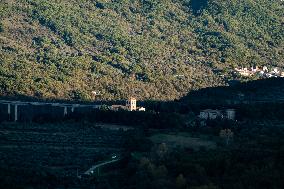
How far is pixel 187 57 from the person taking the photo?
100938mm

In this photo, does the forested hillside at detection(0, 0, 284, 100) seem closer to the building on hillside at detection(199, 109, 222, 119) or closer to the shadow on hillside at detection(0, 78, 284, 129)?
the shadow on hillside at detection(0, 78, 284, 129)

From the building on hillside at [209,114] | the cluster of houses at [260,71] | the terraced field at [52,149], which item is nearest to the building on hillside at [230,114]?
the building on hillside at [209,114]

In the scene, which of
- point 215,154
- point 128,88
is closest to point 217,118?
point 215,154

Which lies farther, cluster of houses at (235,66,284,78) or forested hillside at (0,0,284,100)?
A: cluster of houses at (235,66,284,78)

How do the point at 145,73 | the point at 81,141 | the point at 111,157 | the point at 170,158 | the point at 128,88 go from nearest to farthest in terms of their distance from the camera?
the point at 170,158
the point at 111,157
the point at 81,141
the point at 128,88
the point at 145,73

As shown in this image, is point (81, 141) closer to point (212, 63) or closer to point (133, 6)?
point (212, 63)

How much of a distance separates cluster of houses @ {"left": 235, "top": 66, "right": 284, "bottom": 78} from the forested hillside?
2279 mm

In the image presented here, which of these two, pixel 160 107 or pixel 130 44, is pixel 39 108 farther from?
pixel 130 44

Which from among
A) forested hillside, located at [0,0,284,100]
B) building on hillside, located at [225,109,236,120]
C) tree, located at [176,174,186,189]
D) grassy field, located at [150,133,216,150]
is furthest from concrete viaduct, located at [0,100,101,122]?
tree, located at [176,174,186,189]

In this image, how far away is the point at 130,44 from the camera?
339ft

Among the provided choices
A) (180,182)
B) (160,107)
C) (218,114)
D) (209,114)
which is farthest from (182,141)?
(160,107)

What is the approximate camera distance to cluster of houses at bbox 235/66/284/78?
290 ft

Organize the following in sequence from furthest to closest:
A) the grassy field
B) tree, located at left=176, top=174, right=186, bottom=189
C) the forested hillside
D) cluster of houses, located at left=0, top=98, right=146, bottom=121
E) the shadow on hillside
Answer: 1. the forested hillside
2. cluster of houses, located at left=0, top=98, right=146, bottom=121
3. the shadow on hillside
4. the grassy field
5. tree, located at left=176, top=174, right=186, bottom=189

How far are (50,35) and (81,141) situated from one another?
2152 inches
